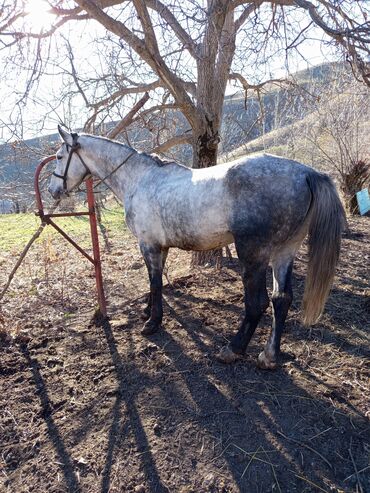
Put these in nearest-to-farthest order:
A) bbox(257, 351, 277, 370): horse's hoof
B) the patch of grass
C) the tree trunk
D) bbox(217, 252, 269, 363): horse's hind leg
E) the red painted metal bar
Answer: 1. bbox(217, 252, 269, 363): horse's hind leg
2. bbox(257, 351, 277, 370): horse's hoof
3. the red painted metal bar
4. the tree trunk
5. the patch of grass

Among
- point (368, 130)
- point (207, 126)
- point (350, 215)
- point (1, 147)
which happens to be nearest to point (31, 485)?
point (1, 147)

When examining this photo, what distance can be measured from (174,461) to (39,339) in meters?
2.15

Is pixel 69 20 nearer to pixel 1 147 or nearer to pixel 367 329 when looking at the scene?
pixel 1 147

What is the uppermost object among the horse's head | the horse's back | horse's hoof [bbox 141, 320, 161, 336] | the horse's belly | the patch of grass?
the horse's head

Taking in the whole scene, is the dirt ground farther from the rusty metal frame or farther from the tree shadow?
the rusty metal frame

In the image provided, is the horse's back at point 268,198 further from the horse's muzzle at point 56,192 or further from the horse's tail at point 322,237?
the horse's muzzle at point 56,192

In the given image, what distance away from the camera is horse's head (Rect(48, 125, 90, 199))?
3787 mm

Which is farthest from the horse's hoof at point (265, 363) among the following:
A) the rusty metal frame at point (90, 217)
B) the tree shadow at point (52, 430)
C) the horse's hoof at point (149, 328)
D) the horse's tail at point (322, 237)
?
the rusty metal frame at point (90, 217)

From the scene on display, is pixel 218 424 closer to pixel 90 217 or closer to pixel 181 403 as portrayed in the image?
pixel 181 403

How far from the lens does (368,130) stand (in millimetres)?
10430

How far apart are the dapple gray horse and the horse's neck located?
91 millimetres

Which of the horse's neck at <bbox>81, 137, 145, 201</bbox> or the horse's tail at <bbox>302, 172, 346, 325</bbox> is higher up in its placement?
the horse's neck at <bbox>81, 137, 145, 201</bbox>

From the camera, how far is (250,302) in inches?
113

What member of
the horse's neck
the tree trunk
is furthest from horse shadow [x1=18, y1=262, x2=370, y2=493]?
the tree trunk
